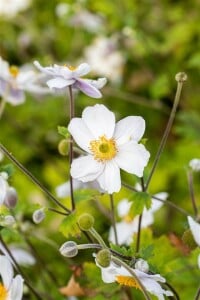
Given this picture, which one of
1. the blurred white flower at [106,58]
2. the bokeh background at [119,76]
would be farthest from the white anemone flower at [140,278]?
the blurred white flower at [106,58]

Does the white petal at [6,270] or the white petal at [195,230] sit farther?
the white petal at [6,270]

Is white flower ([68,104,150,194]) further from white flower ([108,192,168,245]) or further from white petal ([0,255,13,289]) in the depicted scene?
white flower ([108,192,168,245])

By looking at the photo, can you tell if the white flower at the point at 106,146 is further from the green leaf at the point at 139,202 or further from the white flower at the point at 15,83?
the white flower at the point at 15,83

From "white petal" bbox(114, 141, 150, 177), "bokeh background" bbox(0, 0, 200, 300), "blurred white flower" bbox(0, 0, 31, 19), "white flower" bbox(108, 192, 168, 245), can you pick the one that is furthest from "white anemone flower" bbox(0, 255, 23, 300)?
"blurred white flower" bbox(0, 0, 31, 19)

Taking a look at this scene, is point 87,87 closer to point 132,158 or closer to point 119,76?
point 132,158

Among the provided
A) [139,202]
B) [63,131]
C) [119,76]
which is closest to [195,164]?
[139,202]

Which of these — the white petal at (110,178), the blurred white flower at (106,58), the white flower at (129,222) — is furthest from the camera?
the blurred white flower at (106,58)

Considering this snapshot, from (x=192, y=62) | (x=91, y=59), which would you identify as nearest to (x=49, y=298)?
(x=192, y=62)
